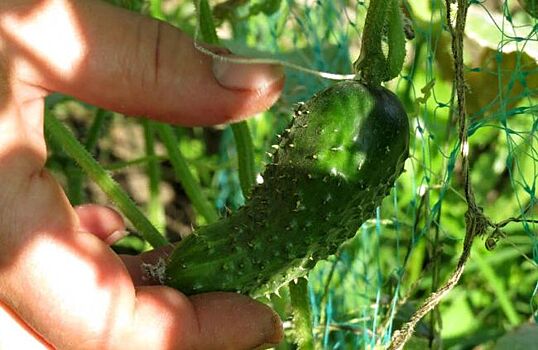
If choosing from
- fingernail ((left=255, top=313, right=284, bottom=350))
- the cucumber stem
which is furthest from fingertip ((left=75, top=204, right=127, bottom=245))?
the cucumber stem

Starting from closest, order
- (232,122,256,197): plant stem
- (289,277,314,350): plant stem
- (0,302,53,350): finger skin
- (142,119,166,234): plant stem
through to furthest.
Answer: (0,302,53,350): finger skin → (289,277,314,350): plant stem → (232,122,256,197): plant stem → (142,119,166,234): plant stem

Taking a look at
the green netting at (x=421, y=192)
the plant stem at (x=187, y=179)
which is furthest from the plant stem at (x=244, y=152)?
the green netting at (x=421, y=192)

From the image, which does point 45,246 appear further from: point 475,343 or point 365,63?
point 475,343

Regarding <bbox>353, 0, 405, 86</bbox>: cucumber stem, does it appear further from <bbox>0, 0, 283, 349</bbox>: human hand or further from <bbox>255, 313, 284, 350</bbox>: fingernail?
<bbox>255, 313, 284, 350</bbox>: fingernail

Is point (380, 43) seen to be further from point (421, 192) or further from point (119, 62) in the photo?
point (421, 192)

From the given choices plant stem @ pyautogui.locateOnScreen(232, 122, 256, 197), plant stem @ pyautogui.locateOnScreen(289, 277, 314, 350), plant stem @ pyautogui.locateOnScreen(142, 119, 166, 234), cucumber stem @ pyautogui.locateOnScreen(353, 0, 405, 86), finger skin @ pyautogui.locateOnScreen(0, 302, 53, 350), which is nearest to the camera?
cucumber stem @ pyautogui.locateOnScreen(353, 0, 405, 86)

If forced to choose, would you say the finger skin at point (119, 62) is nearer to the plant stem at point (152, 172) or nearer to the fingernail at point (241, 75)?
the fingernail at point (241, 75)

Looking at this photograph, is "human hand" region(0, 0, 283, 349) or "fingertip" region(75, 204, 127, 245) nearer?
"human hand" region(0, 0, 283, 349)

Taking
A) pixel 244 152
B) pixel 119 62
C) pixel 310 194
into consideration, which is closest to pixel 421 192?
pixel 244 152
